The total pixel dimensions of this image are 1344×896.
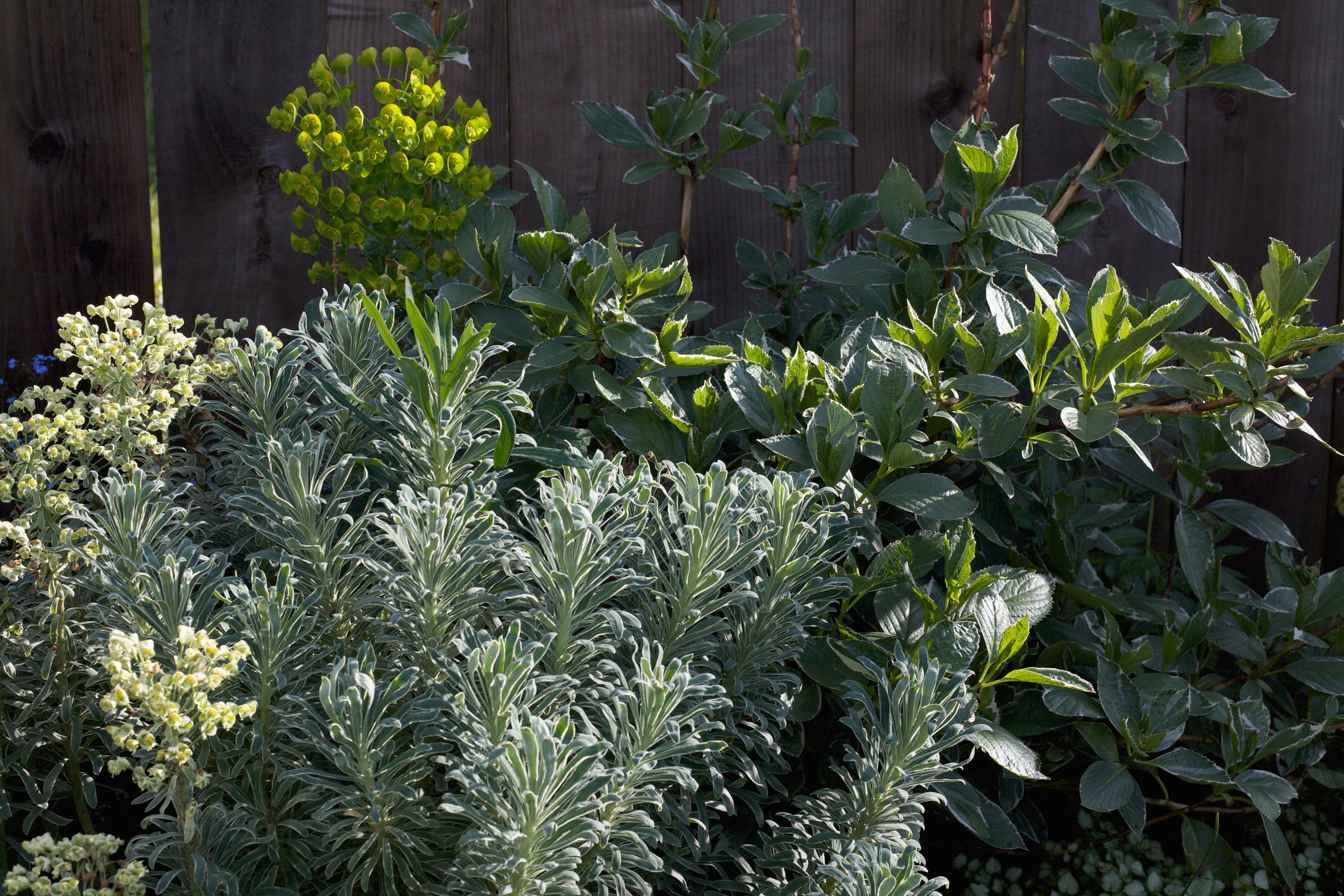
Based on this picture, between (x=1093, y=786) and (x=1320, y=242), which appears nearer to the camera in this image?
(x=1093, y=786)

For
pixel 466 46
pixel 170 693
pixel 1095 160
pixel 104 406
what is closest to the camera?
pixel 170 693

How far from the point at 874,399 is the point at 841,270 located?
1.51ft

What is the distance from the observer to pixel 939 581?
5.64 feet

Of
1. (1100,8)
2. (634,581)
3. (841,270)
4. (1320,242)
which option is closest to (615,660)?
(634,581)

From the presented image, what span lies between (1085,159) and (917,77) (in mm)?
443

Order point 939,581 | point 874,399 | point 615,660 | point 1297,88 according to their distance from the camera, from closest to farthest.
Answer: point 615,660
point 874,399
point 939,581
point 1297,88

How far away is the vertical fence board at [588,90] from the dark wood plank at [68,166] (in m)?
0.81

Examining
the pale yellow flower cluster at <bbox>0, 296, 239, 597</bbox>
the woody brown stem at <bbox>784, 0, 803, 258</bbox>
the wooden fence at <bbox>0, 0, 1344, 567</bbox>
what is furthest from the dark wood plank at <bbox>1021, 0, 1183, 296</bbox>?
the pale yellow flower cluster at <bbox>0, 296, 239, 597</bbox>

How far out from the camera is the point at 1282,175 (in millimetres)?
2354

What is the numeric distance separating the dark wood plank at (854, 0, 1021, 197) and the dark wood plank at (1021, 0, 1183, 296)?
5 cm

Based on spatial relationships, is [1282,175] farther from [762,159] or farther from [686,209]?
[686,209]

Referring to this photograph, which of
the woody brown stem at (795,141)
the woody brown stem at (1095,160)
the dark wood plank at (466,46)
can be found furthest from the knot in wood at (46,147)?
the woody brown stem at (1095,160)

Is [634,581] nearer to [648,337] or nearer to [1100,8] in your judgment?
[648,337]

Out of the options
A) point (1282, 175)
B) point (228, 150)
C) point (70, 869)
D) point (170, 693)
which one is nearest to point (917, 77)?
point (1282, 175)
